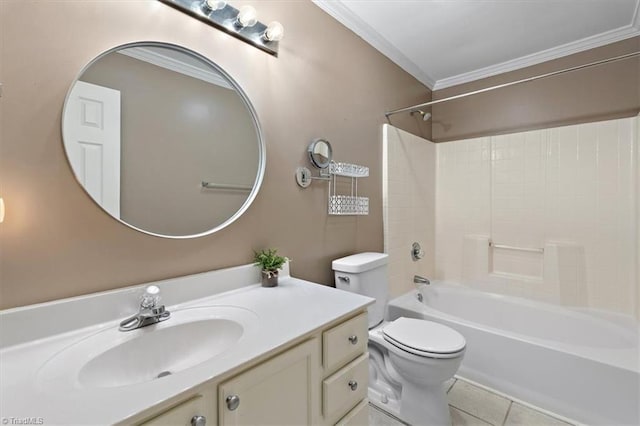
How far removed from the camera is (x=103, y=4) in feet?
3.04

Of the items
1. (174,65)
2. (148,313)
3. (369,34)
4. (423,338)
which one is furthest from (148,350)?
(369,34)

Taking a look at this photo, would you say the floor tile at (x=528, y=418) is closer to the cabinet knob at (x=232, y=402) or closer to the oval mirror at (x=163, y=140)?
the cabinet knob at (x=232, y=402)

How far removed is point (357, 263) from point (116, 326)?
114 centimetres

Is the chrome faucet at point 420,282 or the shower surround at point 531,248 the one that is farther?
the chrome faucet at point 420,282

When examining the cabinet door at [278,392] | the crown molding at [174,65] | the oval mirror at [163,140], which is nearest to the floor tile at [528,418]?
the cabinet door at [278,392]

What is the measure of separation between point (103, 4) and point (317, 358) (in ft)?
4.42

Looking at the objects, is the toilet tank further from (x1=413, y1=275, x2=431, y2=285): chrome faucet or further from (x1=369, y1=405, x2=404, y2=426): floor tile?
(x1=413, y1=275, x2=431, y2=285): chrome faucet

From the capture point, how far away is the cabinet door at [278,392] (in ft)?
2.19

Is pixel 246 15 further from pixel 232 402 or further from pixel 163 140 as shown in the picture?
pixel 232 402

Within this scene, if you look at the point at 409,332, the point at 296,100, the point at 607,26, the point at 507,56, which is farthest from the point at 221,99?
the point at 607,26

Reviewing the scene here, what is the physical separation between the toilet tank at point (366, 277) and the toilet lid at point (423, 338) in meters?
0.16

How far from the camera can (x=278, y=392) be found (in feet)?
2.53

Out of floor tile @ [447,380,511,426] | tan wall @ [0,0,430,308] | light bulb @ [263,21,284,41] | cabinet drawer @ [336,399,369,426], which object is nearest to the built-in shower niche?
floor tile @ [447,380,511,426]

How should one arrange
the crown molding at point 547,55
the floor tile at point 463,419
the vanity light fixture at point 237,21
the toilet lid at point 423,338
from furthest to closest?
the crown molding at point 547,55 < the floor tile at point 463,419 < the toilet lid at point 423,338 < the vanity light fixture at point 237,21
